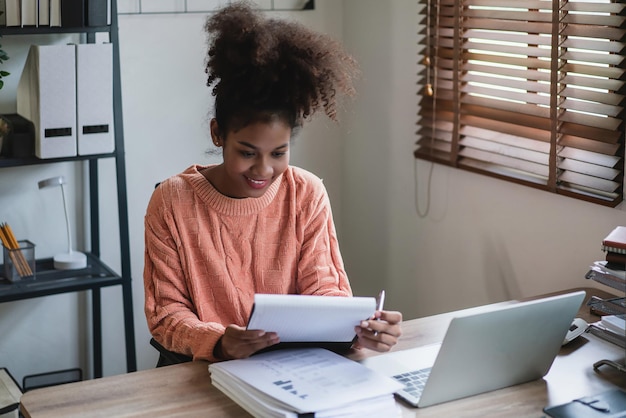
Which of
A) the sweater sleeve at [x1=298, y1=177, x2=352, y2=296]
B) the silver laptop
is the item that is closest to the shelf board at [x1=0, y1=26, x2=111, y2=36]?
the sweater sleeve at [x1=298, y1=177, x2=352, y2=296]

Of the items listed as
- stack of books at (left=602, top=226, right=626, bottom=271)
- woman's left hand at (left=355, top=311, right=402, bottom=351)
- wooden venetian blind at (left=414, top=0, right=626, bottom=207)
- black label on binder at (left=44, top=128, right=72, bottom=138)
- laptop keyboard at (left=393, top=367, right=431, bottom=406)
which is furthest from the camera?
black label on binder at (left=44, top=128, right=72, bottom=138)

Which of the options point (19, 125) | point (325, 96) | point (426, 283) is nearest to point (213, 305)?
point (325, 96)

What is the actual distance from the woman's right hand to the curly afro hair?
0.42 metres

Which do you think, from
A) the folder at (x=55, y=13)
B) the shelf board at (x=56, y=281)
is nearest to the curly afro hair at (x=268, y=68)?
the folder at (x=55, y=13)

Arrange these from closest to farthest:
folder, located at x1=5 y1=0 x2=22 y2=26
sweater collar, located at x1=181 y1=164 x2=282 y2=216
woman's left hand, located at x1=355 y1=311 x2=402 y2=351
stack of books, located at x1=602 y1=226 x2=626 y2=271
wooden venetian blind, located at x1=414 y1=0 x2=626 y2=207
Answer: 1. woman's left hand, located at x1=355 y1=311 x2=402 y2=351
2. stack of books, located at x1=602 y1=226 x2=626 y2=271
3. sweater collar, located at x1=181 y1=164 x2=282 y2=216
4. wooden venetian blind, located at x1=414 y1=0 x2=626 y2=207
5. folder, located at x1=5 y1=0 x2=22 y2=26

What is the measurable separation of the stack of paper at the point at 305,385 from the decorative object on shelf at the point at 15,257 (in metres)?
1.15

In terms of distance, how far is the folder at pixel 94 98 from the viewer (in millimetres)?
2514

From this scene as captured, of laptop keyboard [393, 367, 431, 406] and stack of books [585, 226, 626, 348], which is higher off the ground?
stack of books [585, 226, 626, 348]

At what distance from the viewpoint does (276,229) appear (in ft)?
6.56

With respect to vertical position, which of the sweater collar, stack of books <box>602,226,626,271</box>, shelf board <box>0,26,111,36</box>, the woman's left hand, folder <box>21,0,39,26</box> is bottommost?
the woman's left hand

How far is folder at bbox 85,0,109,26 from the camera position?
2.49 meters

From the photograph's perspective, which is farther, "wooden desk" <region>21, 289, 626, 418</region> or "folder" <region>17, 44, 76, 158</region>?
"folder" <region>17, 44, 76, 158</region>

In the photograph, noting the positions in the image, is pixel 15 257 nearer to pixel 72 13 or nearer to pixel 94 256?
pixel 94 256

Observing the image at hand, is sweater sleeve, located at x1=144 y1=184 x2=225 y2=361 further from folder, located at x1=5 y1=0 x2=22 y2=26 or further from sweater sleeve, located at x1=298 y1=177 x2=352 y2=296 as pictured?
folder, located at x1=5 y1=0 x2=22 y2=26
